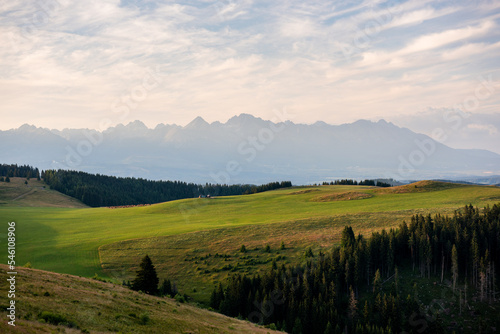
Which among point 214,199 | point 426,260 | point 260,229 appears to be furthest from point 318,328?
point 214,199

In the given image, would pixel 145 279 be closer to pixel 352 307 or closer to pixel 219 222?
pixel 352 307

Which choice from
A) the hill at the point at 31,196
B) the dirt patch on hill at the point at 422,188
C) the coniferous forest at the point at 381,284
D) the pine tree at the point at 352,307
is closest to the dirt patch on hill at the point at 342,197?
the dirt patch on hill at the point at 422,188

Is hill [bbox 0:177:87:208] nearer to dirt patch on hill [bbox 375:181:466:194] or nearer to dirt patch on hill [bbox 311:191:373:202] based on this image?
dirt patch on hill [bbox 311:191:373:202]

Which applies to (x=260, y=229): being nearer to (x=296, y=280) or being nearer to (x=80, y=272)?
(x=296, y=280)

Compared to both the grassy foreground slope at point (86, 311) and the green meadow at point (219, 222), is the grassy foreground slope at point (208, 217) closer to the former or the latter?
the green meadow at point (219, 222)

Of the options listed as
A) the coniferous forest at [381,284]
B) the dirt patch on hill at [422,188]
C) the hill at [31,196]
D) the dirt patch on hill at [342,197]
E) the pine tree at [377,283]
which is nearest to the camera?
the coniferous forest at [381,284]

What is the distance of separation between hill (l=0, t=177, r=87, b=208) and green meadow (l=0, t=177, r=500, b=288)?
892 cm

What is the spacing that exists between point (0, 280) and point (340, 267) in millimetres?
53218

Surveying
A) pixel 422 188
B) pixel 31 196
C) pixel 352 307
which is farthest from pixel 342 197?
pixel 31 196

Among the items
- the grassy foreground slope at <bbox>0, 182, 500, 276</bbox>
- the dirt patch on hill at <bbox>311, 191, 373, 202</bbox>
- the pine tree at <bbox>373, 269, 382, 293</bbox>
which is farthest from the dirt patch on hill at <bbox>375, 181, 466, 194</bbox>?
the pine tree at <bbox>373, 269, 382, 293</bbox>

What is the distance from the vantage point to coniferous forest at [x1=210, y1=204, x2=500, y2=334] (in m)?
54.3

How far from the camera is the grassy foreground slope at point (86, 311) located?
21.1m

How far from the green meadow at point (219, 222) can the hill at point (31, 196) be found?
29.3 feet

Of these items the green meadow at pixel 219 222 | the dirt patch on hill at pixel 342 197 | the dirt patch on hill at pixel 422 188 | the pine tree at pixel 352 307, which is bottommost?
the pine tree at pixel 352 307
